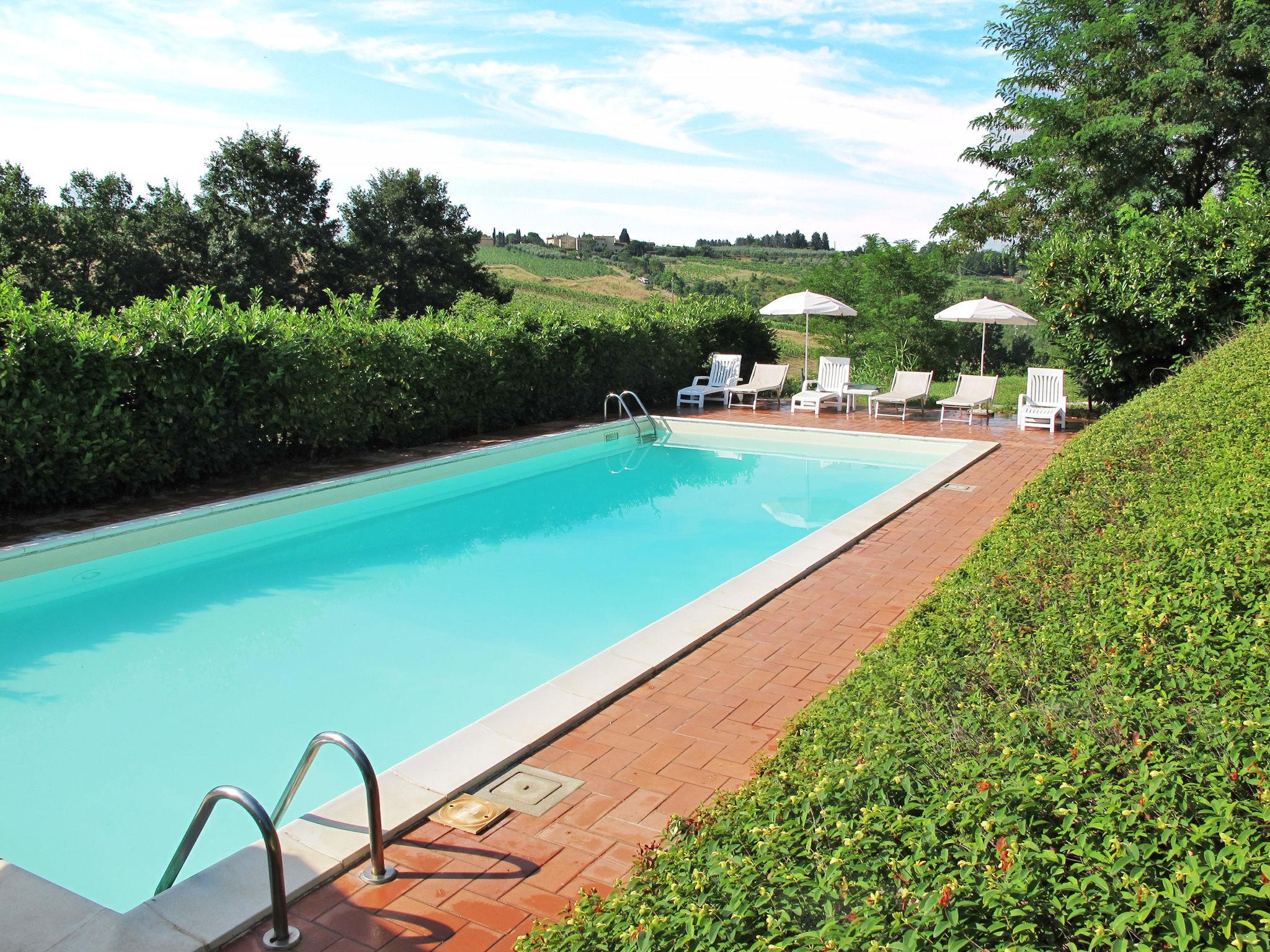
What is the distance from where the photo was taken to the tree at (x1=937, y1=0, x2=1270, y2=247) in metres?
18.0

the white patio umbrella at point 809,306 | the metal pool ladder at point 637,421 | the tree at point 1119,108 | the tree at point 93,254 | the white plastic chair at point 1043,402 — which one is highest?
the tree at point 1119,108

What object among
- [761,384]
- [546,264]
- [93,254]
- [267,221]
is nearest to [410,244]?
[267,221]

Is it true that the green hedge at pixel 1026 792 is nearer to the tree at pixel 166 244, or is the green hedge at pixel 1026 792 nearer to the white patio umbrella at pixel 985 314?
the white patio umbrella at pixel 985 314

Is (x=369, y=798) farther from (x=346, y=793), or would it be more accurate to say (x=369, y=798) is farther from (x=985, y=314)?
(x=985, y=314)

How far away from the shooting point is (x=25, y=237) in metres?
25.7

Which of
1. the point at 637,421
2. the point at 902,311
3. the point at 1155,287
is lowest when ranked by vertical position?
the point at 637,421

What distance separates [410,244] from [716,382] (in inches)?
882

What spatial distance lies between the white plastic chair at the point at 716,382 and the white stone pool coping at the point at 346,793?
27.7 ft

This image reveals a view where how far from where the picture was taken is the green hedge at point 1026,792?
5.55 feet

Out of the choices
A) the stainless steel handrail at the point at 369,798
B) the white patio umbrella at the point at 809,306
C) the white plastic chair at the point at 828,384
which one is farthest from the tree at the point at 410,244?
the stainless steel handrail at the point at 369,798

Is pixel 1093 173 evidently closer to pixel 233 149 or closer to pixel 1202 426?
pixel 1202 426

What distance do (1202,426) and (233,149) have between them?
32989mm

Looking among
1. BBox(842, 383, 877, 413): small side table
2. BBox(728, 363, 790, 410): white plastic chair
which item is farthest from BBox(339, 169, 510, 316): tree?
BBox(842, 383, 877, 413): small side table

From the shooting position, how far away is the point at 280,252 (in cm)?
3128
